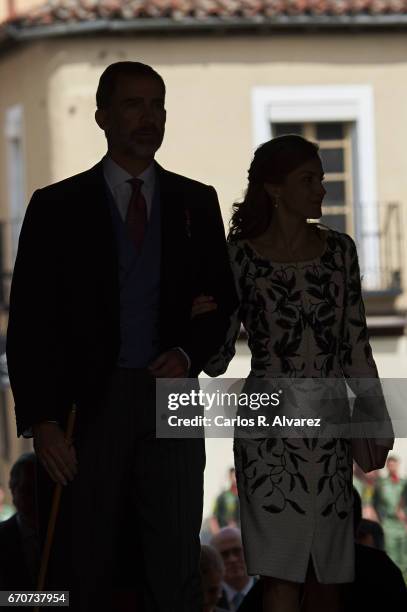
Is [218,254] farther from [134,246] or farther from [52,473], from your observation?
[52,473]

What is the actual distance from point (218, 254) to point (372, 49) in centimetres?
1360

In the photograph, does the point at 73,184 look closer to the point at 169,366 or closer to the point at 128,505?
the point at 169,366

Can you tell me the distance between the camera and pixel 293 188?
4215 millimetres

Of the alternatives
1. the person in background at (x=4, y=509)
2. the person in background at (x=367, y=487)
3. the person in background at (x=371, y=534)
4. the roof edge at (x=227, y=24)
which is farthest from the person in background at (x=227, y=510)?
the roof edge at (x=227, y=24)

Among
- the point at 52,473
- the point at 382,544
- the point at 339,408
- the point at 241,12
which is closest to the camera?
the point at 52,473

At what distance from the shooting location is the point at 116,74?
3.93 metres

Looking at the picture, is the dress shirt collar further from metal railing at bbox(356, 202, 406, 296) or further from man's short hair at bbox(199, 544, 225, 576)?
metal railing at bbox(356, 202, 406, 296)

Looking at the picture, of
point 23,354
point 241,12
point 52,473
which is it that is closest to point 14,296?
point 23,354

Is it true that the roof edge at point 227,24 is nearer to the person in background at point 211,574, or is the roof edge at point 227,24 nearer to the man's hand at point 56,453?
the person in background at point 211,574

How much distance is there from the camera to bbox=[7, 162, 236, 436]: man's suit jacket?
381 cm

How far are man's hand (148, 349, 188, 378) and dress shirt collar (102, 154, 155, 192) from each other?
41 centimetres

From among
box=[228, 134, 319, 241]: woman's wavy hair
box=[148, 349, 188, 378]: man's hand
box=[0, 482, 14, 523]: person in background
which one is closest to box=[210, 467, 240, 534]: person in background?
box=[0, 482, 14, 523]: person in background

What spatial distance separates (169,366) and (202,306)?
0.65 feet

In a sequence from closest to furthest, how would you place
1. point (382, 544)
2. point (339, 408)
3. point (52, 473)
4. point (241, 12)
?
point (52, 473), point (339, 408), point (382, 544), point (241, 12)
